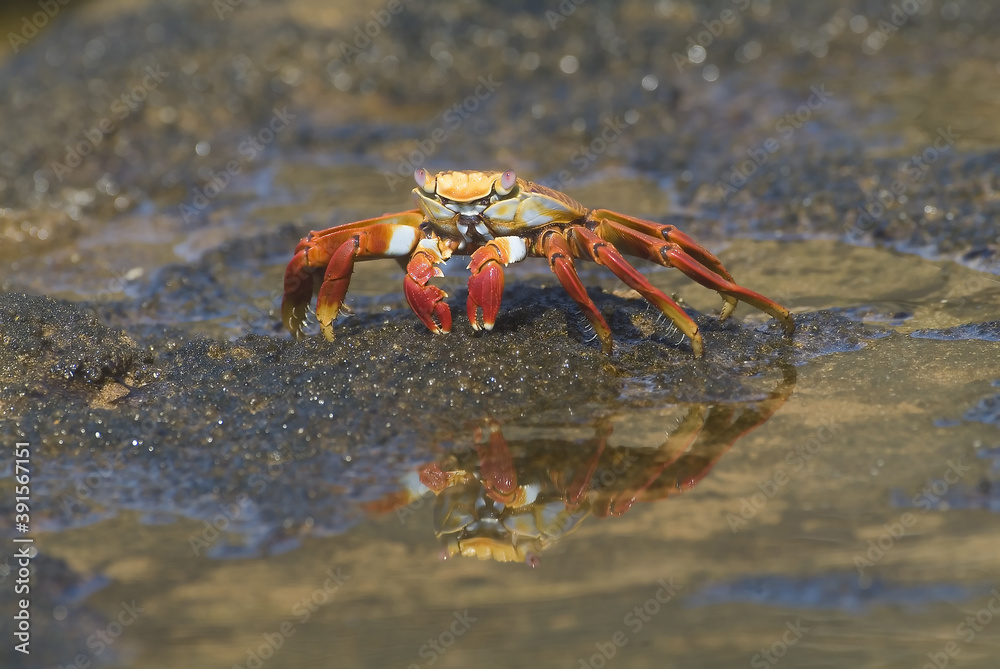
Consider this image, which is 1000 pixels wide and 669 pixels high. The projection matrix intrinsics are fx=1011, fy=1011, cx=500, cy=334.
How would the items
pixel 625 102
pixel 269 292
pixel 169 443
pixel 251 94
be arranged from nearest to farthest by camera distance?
pixel 169 443, pixel 269 292, pixel 625 102, pixel 251 94

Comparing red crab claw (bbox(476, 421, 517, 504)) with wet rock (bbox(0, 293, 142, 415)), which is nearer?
red crab claw (bbox(476, 421, 517, 504))

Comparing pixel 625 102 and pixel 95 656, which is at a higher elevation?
pixel 625 102

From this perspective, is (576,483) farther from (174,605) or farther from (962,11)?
(962,11)

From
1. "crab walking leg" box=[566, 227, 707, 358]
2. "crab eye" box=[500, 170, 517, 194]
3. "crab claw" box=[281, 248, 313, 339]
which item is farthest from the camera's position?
"crab claw" box=[281, 248, 313, 339]

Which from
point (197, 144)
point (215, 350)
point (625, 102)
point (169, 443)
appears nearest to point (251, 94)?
point (197, 144)

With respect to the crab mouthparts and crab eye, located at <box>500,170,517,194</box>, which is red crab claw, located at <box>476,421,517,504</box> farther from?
A: crab eye, located at <box>500,170,517,194</box>

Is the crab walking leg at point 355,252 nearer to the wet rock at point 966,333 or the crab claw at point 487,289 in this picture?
the crab claw at point 487,289

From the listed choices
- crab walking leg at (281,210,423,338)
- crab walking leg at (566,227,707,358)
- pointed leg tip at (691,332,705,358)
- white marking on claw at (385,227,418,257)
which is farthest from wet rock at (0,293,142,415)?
pointed leg tip at (691,332,705,358)
